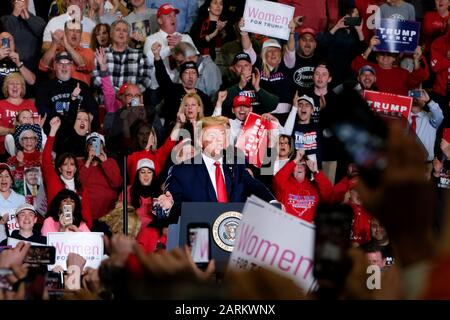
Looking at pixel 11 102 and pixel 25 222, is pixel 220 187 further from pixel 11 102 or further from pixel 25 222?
pixel 11 102

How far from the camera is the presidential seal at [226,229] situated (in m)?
7.27

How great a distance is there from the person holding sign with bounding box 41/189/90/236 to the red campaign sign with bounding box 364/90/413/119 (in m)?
2.94

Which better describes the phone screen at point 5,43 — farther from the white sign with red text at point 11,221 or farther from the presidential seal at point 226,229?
the presidential seal at point 226,229

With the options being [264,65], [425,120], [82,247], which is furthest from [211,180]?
[425,120]

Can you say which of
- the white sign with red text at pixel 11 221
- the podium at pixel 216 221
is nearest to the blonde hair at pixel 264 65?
the white sign with red text at pixel 11 221

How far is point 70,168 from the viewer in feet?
36.2

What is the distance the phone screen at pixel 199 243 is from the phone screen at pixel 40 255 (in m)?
0.75

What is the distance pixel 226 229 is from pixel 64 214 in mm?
3214

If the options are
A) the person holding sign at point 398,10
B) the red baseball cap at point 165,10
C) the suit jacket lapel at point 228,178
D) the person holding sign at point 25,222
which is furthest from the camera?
the person holding sign at point 398,10

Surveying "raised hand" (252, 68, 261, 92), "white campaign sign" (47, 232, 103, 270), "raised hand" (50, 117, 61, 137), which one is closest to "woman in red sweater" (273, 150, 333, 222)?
"raised hand" (252, 68, 261, 92)

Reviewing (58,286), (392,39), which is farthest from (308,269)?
(392,39)

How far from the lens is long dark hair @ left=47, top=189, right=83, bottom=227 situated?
1039 cm

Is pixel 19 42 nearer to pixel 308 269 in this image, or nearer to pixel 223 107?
pixel 223 107

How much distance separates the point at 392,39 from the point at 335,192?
212 cm
